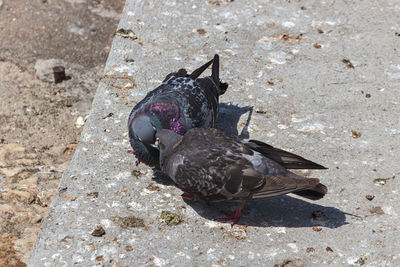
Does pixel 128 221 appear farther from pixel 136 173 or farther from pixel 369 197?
pixel 369 197

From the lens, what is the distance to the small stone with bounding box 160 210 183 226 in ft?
13.5

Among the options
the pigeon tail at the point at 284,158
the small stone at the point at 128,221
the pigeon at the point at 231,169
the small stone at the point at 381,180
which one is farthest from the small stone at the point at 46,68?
the small stone at the point at 381,180

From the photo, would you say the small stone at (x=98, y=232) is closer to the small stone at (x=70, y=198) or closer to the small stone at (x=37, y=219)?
the small stone at (x=70, y=198)

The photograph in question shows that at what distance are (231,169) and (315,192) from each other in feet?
1.92

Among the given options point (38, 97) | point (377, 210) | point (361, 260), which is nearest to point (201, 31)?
point (38, 97)

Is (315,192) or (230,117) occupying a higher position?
(315,192)

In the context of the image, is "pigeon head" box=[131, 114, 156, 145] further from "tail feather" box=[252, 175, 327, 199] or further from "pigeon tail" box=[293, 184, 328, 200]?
"pigeon tail" box=[293, 184, 328, 200]

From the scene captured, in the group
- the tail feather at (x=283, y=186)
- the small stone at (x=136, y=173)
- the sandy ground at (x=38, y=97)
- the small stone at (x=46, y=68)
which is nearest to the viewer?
the tail feather at (x=283, y=186)

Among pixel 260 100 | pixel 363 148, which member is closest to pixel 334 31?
pixel 260 100

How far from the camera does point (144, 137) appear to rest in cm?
442

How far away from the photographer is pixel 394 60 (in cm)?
576

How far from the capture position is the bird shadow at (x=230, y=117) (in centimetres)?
513

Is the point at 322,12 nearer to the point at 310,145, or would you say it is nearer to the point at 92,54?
the point at 310,145

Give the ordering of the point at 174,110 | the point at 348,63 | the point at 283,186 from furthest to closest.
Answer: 1. the point at 348,63
2. the point at 174,110
3. the point at 283,186
